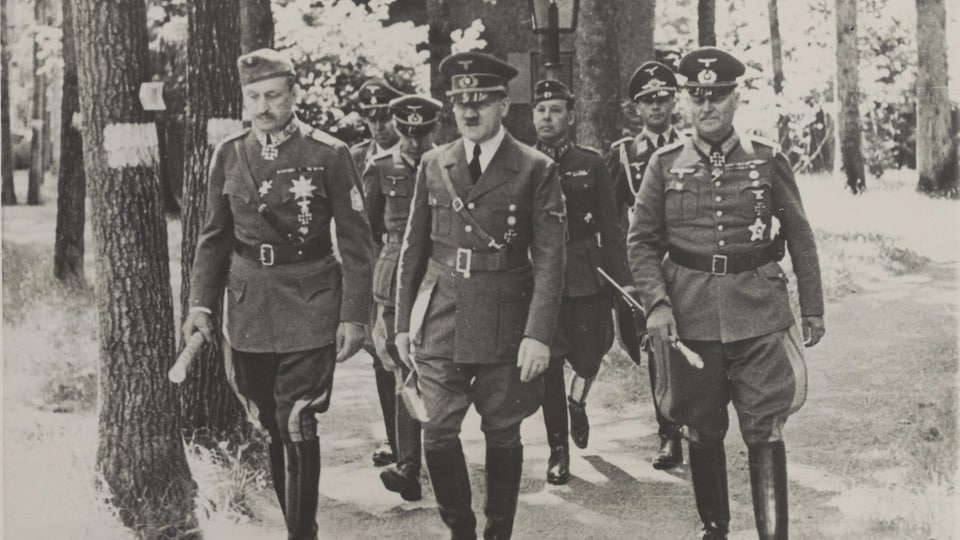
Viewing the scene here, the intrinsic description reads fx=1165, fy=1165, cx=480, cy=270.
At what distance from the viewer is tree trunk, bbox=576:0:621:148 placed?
719 centimetres

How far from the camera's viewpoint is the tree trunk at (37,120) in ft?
17.7

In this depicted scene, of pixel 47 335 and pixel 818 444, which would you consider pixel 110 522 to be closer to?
pixel 47 335

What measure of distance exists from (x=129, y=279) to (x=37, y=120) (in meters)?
2.24

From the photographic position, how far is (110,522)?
4.73 metres

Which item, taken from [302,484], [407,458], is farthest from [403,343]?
[407,458]

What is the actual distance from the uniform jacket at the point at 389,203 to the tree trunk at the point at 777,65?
5.72ft

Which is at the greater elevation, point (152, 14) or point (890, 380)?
point (152, 14)

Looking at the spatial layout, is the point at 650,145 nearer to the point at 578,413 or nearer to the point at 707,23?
the point at 707,23

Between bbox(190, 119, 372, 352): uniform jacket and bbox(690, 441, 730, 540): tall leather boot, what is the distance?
1.36m

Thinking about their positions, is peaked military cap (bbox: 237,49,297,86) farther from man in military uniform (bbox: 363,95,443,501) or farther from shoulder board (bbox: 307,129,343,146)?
man in military uniform (bbox: 363,95,443,501)

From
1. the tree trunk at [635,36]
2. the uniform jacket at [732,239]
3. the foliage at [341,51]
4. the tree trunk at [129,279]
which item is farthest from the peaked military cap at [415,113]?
the foliage at [341,51]

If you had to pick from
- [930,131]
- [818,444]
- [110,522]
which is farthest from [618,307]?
[110,522]

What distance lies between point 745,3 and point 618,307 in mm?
1628

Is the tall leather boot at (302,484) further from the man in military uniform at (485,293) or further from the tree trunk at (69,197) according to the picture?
the tree trunk at (69,197)
